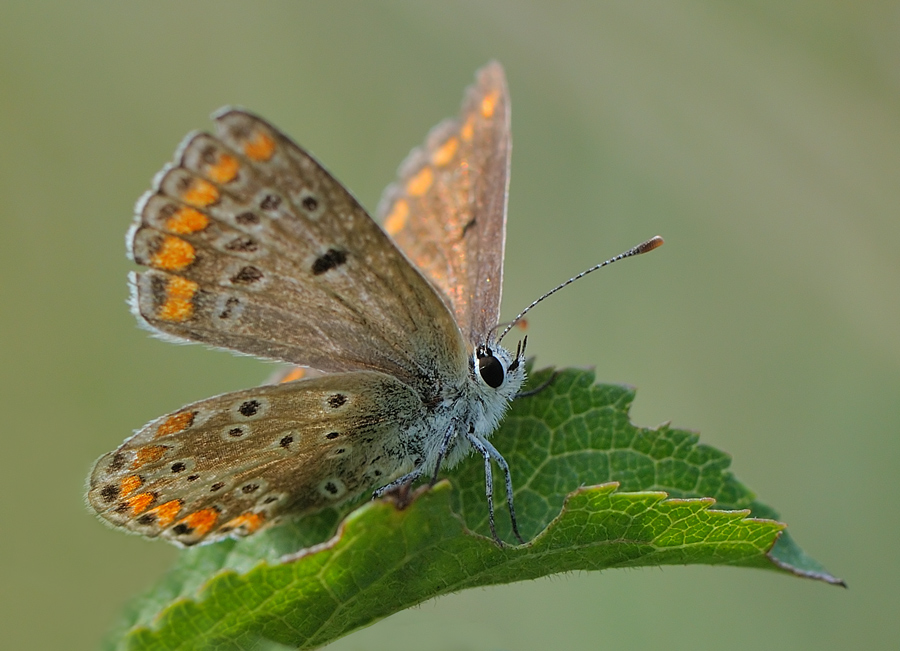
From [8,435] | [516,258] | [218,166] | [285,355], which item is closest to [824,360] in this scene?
[516,258]

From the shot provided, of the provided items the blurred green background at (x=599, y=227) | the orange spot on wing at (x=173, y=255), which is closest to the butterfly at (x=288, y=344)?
the orange spot on wing at (x=173, y=255)

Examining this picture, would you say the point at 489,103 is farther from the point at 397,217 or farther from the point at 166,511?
the point at 166,511

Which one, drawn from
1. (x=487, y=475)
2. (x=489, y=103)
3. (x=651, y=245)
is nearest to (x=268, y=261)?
(x=487, y=475)

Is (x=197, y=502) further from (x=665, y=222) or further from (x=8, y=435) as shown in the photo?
(x=665, y=222)

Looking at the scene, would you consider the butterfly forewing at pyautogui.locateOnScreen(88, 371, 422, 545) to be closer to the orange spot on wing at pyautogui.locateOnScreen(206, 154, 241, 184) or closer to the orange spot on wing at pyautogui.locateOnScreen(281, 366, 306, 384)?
the orange spot on wing at pyautogui.locateOnScreen(281, 366, 306, 384)

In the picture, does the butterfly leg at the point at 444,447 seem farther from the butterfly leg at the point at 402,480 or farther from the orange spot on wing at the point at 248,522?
the orange spot on wing at the point at 248,522

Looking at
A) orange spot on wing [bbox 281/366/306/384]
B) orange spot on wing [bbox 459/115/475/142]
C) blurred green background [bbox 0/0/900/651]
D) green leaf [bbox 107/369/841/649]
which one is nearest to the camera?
green leaf [bbox 107/369/841/649]

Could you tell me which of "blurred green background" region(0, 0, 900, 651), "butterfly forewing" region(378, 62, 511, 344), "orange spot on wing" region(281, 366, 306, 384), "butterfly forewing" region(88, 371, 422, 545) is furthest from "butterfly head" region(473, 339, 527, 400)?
"blurred green background" region(0, 0, 900, 651)
